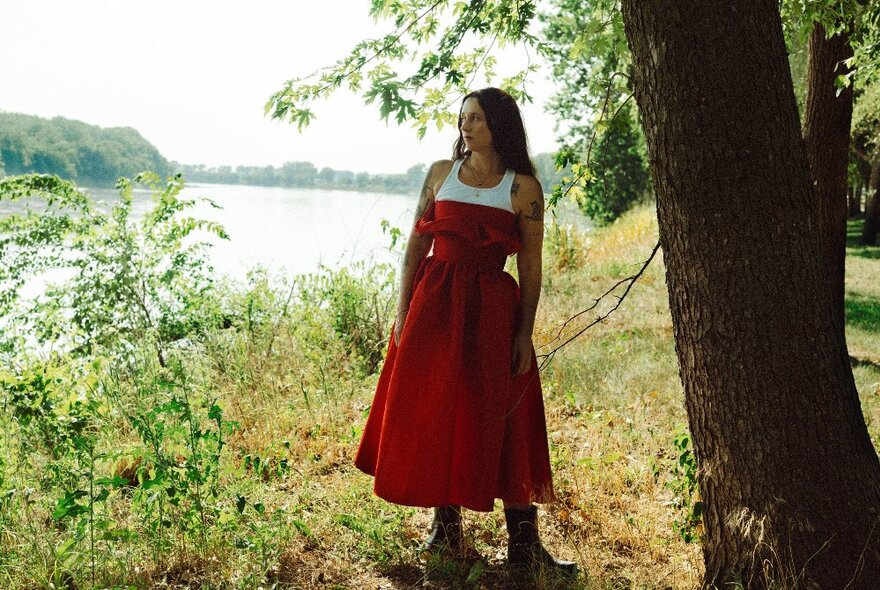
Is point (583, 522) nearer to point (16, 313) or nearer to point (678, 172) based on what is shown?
point (678, 172)

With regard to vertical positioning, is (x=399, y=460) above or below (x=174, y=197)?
below

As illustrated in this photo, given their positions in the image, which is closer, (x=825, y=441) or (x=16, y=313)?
(x=825, y=441)

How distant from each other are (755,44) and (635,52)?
377mm

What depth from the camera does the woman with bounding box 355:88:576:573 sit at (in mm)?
2756

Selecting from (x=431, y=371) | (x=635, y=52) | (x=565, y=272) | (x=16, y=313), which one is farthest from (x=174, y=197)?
(x=565, y=272)

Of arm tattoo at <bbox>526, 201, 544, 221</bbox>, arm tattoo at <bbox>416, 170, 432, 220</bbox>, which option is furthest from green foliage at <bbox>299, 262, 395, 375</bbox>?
arm tattoo at <bbox>526, 201, 544, 221</bbox>

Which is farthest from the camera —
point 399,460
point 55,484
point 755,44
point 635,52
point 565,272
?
point 565,272

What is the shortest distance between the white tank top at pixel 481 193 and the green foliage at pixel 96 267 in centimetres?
355

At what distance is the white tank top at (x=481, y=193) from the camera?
2.85m

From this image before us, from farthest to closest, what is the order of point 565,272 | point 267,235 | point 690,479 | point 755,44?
1. point 267,235
2. point 565,272
3. point 690,479
4. point 755,44

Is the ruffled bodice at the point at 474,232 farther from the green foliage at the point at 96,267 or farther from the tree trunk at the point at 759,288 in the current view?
the green foliage at the point at 96,267

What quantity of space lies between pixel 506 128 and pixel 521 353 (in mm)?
961

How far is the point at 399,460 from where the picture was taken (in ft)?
9.13

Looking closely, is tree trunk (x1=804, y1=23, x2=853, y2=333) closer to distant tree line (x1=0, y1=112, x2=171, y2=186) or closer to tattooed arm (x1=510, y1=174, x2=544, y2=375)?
tattooed arm (x1=510, y1=174, x2=544, y2=375)
